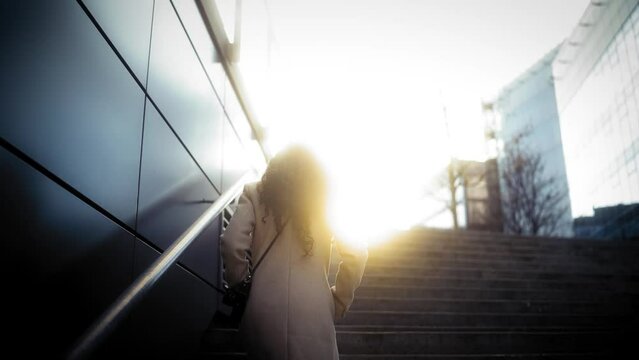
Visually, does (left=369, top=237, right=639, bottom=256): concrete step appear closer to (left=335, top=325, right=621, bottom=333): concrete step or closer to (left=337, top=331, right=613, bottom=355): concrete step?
(left=335, top=325, right=621, bottom=333): concrete step

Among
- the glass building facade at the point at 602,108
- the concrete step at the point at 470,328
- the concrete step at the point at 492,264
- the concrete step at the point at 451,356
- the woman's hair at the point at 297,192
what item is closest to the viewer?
the woman's hair at the point at 297,192

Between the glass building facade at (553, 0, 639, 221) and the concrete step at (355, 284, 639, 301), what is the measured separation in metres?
7.13

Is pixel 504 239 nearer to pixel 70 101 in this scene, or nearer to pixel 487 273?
pixel 487 273

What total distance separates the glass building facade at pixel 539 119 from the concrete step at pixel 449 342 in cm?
1576

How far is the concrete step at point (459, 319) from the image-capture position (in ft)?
17.0

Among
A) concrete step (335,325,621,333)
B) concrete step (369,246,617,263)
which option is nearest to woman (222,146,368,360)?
concrete step (335,325,621,333)

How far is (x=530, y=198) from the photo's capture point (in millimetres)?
19266

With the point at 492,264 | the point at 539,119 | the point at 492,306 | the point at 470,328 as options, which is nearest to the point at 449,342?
the point at 470,328

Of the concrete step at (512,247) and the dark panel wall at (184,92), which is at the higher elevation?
the dark panel wall at (184,92)

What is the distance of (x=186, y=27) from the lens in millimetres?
3949

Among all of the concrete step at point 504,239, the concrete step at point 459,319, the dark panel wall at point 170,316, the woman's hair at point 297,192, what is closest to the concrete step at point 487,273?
the concrete step at point 459,319

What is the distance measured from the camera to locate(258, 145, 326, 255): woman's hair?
2.69 meters

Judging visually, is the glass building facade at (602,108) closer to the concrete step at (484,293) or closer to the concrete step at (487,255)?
the concrete step at (487,255)

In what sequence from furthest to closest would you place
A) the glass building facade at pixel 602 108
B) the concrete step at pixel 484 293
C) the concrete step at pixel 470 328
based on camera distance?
1. the glass building facade at pixel 602 108
2. the concrete step at pixel 484 293
3. the concrete step at pixel 470 328
